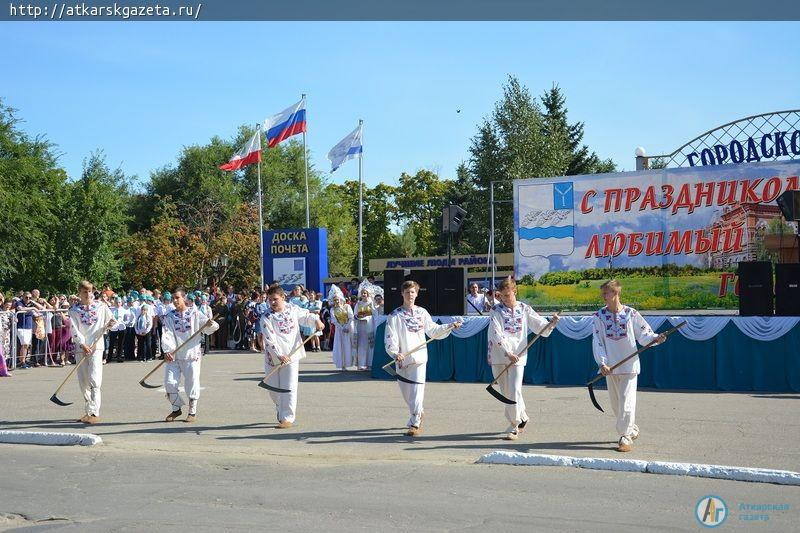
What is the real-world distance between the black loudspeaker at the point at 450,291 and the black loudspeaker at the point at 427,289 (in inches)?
3.5

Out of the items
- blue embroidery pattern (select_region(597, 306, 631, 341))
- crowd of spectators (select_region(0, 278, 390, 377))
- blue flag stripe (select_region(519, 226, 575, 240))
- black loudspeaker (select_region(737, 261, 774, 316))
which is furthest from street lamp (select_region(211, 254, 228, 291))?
blue embroidery pattern (select_region(597, 306, 631, 341))

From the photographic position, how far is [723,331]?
16469 millimetres

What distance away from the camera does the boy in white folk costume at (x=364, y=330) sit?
21.6 meters

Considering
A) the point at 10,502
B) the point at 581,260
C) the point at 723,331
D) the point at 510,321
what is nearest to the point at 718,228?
the point at 581,260

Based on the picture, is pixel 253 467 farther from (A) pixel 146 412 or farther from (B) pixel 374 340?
(B) pixel 374 340

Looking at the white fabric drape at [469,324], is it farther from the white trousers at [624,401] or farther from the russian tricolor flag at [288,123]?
the russian tricolor flag at [288,123]

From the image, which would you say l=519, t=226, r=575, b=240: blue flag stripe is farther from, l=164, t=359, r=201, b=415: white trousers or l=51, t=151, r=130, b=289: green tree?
l=51, t=151, r=130, b=289: green tree

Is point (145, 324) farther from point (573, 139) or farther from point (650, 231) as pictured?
point (573, 139)

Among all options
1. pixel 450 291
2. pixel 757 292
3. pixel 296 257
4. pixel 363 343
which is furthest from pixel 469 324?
pixel 296 257

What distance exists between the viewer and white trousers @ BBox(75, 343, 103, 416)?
13086 millimetres

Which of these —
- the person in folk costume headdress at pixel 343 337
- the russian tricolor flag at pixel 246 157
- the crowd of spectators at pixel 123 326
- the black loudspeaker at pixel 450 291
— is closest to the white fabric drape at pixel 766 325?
the black loudspeaker at pixel 450 291

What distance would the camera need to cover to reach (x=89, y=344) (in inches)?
517

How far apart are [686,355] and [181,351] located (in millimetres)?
9078

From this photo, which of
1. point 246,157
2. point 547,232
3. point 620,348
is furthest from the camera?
point 246,157
